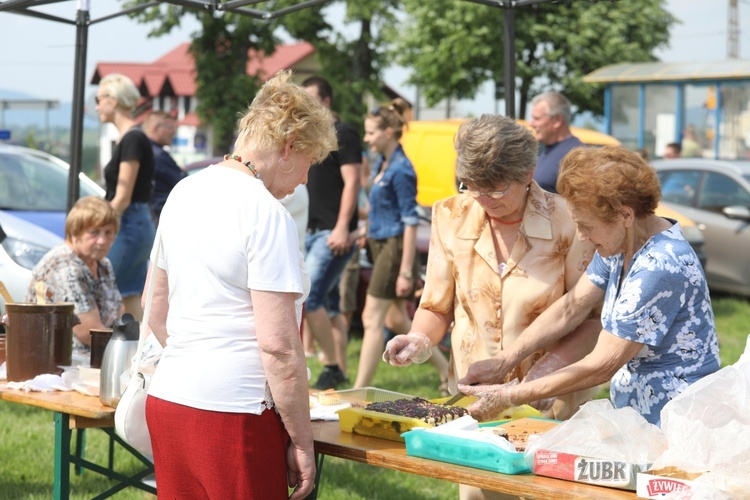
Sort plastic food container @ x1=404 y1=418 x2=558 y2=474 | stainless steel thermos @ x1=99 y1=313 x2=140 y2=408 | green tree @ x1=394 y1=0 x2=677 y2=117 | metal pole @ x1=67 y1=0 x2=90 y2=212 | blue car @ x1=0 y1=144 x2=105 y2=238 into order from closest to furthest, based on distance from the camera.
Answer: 1. plastic food container @ x1=404 y1=418 x2=558 y2=474
2. stainless steel thermos @ x1=99 y1=313 x2=140 y2=408
3. metal pole @ x1=67 y1=0 x2=90 y2=212
4. blue car @ x1=0 y1=144 x2=105 y2=238
5. green tree @ x1=394 y1=0 x2=677 y2=117

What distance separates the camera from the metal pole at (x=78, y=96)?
5504 millimetres

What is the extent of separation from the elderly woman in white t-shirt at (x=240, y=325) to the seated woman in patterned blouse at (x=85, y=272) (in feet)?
6.31

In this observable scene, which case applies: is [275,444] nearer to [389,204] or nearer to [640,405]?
[640,405]

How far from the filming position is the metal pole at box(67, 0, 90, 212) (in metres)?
5.50

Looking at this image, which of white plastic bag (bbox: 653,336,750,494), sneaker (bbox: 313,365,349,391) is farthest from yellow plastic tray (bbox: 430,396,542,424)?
sneaker (bbox: 313,365,349,391)

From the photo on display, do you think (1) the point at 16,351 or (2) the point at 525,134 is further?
(1) the point at 16,351

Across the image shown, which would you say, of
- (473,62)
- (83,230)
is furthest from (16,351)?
(473,62)

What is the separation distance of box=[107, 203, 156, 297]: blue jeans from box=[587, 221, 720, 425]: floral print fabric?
13.2 feet

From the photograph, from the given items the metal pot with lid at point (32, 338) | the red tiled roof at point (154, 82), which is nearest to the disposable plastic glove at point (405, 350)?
the metal pot with lid at point (32, 338)

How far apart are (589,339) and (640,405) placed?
44 cm

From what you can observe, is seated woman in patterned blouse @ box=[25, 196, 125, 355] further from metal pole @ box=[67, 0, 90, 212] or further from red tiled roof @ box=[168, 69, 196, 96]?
red tiled roof @ box=[168, 69, 196, 96]

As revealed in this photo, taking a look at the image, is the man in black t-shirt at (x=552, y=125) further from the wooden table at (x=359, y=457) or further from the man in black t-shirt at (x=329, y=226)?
the wooden table at (x=359, y=457)

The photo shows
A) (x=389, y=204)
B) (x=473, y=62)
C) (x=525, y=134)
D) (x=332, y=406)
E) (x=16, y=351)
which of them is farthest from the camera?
(x=473, y=62)

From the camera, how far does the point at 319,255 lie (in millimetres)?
6699
